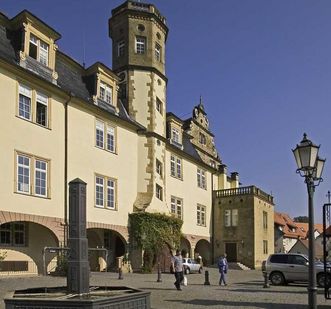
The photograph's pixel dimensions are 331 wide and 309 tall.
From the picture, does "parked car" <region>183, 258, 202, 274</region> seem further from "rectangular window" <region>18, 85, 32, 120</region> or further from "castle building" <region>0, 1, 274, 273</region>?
"rectangular window" <region>18, 85, 32, 120</region>

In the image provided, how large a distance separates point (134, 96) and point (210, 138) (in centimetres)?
2047

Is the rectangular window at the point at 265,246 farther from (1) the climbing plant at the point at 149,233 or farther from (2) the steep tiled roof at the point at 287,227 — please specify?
(2) the steep tiled roof at the point at 287,227

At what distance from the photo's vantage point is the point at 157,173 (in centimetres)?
3709

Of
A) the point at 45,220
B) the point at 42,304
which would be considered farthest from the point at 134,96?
the point at 42,304

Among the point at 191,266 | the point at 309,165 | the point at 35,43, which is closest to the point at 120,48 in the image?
the point at 35,43

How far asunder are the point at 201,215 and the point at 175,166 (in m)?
6.91

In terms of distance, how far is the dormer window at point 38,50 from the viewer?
2762cm

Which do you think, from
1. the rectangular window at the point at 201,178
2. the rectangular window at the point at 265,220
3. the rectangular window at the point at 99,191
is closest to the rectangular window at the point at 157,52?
the rectangular window at the point at 99,191

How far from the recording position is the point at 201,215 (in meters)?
47.6

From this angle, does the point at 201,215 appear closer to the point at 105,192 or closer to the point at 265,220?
the point at 265,220

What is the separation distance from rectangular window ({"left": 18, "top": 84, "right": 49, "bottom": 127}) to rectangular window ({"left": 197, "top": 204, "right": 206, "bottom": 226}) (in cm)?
2270

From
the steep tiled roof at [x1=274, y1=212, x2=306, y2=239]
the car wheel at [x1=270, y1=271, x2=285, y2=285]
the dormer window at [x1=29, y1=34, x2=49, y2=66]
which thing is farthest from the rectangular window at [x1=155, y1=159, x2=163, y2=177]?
the steep tiled roof at [x1=274, y1=212, x2=306, y2=239]

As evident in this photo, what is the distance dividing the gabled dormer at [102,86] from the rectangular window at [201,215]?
1602 centimetres

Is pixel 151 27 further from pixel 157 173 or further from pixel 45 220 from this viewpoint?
pixel 45 220
